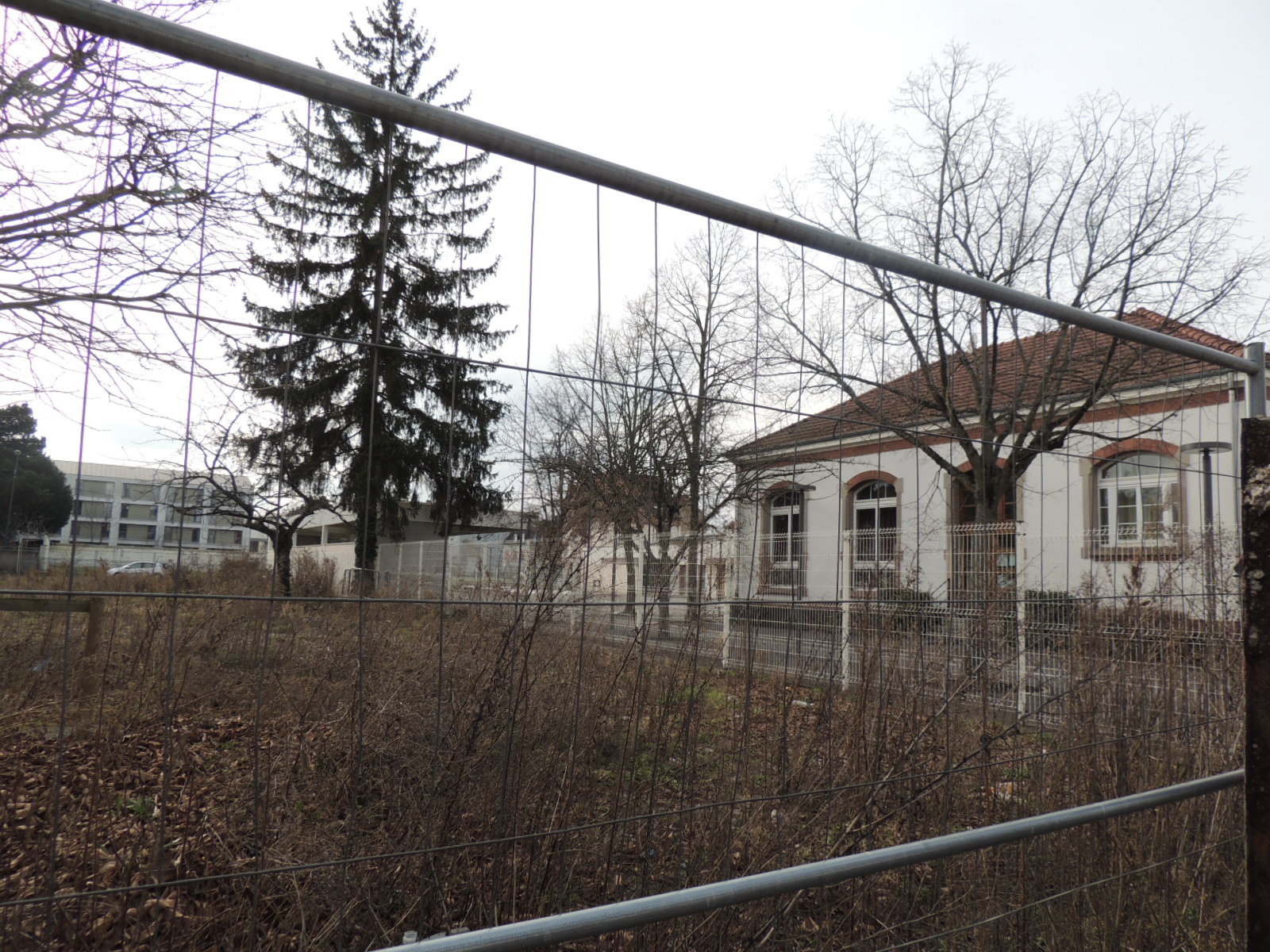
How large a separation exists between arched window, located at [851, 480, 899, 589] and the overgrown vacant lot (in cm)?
36

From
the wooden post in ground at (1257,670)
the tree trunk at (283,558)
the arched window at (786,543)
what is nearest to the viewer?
the wooden post in ground at (1257,670)

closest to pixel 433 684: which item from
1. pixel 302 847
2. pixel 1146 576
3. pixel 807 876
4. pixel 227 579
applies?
pixel 302 847

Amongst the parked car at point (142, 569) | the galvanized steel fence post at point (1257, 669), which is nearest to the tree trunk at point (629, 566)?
the parked car at point (142, 569)

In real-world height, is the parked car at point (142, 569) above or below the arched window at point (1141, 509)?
below

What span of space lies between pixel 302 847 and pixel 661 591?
147 centimetres

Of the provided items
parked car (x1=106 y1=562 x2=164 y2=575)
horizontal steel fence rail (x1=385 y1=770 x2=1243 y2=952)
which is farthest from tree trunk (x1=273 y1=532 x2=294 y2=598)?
horizontal steel fence rail (x1=385 y1=770 x2=1243 y2=952)

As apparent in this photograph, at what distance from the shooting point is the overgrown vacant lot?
6.79 ft

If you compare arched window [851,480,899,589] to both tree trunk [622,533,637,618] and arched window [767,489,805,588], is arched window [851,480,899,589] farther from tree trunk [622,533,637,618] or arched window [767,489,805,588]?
tree trunk [622,533,637,618]

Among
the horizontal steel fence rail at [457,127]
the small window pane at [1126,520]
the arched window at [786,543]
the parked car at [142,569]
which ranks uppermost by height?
the horizontal steel fence rail at [457,127]

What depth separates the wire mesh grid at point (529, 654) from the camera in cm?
172

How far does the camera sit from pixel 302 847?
2.64 meters

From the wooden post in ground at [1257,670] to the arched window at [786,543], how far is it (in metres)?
1.11

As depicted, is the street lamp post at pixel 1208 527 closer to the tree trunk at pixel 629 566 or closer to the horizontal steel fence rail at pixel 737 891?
the horizontal steel fence rail at pixel 737 891

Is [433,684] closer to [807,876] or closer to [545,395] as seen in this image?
[545,395]
